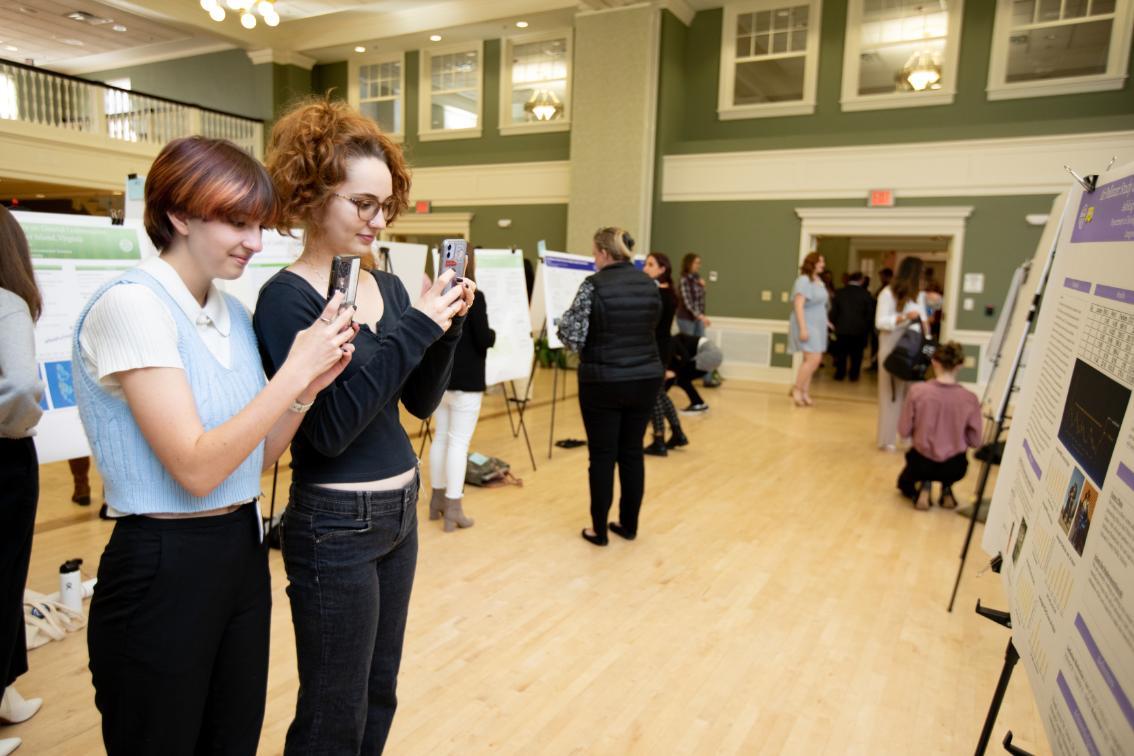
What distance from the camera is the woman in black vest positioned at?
3529 millimetres

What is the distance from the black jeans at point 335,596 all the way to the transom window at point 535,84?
37.6 ft

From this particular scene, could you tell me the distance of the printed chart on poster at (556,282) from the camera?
5.37 metres

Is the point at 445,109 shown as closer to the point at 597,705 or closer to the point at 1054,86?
the point at 1054,86

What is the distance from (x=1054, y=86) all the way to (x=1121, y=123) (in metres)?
1.01

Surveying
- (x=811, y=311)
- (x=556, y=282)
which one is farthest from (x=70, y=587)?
(x=811, y=311)

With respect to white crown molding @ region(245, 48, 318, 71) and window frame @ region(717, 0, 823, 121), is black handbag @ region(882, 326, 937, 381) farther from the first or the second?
white crown molding @ region(245, 48, 318, 71)

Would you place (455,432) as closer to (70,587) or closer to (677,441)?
(70,587)

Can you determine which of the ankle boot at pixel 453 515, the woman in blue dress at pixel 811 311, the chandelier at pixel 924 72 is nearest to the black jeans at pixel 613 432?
the ankle boot at pixel 453 515

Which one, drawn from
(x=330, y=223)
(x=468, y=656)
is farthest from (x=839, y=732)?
(x=330, y=223)

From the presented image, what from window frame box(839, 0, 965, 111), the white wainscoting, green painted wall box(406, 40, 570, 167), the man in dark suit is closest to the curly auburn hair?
the white wainscoting

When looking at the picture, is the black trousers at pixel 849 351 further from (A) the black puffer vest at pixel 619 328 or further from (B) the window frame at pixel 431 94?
(A) the black puffer vest at pixel 619 328

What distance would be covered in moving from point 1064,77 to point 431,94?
9.90 m

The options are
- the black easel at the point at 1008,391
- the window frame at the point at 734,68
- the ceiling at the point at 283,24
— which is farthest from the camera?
the ceiling at the point at 283,24

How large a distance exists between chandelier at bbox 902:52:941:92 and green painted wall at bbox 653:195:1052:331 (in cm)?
166
